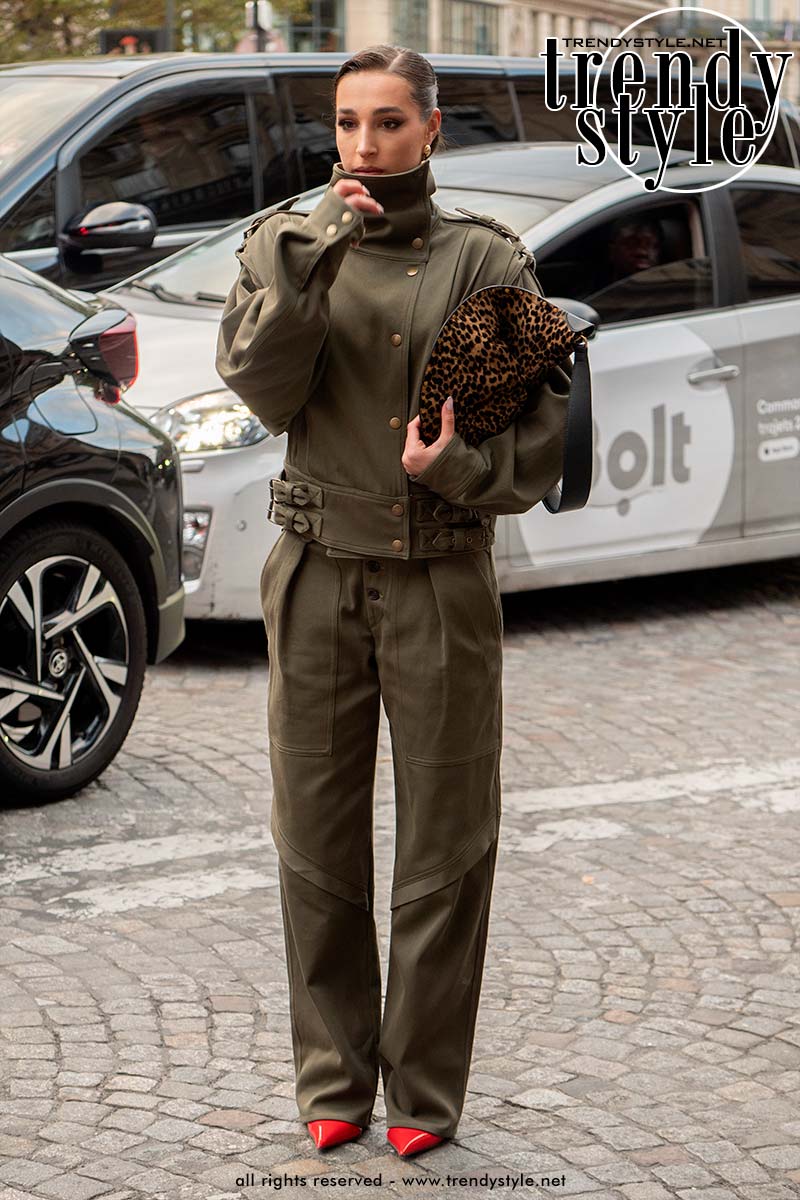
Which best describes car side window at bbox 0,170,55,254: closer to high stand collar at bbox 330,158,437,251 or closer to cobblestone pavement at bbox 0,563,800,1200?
cobblestone pavement at bbox 0,563,800,1200

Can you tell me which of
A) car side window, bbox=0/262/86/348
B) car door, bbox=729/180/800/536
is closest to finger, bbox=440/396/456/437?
car side window, bbox=0/262/86/348

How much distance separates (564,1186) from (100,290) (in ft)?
19.0

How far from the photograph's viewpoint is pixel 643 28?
6256 centimetres

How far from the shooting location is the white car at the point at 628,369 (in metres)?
7.04

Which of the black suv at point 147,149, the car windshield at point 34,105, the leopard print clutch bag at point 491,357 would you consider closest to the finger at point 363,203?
the leopard print clutch bag at point 491,357

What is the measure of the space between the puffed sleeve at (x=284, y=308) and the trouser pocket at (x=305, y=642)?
0.28 metres

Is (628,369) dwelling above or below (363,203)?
below

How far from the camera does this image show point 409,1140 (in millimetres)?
A: 3381

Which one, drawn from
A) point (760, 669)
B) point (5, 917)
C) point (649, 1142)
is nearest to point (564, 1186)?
point (649, 1142)

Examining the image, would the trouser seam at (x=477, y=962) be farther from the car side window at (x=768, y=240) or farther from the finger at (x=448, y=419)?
the car side window at (x=768, y=240)

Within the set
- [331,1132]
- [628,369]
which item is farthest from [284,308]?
[628,369]

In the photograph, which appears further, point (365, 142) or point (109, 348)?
point (109, 348)

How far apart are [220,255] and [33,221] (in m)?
0.84

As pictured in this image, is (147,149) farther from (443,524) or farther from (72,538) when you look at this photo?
(443,524)
